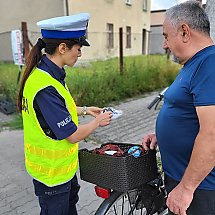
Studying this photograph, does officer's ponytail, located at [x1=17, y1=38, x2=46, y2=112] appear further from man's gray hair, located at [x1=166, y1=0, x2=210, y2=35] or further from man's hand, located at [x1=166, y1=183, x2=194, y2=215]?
man's hand, located at [x1=166, y1=183, x2=194, y2=215]

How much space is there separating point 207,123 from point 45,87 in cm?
95

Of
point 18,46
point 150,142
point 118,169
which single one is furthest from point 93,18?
point 118,169

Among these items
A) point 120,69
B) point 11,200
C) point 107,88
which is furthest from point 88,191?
point 120,69

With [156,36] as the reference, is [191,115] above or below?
above

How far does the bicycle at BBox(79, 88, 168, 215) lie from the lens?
1757 mm

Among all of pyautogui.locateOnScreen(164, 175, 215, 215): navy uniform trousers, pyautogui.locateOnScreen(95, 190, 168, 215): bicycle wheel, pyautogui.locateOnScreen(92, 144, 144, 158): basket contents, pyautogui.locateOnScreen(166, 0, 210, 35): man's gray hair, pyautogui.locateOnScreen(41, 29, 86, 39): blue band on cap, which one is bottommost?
pyautogui.locateOnScreen(95, 190, 168, 215): bicycle wheel

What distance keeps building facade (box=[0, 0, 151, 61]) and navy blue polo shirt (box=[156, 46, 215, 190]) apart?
11709 mm

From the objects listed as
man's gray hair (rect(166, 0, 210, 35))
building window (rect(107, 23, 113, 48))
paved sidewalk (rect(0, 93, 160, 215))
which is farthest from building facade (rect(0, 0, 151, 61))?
man's gray hair (rect(166, 0, 210, 35))

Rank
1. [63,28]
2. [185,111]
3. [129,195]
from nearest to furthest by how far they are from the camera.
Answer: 1. [185,111]
2. [63,28]
3. [129,195]

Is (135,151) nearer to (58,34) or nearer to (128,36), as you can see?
(58,34)

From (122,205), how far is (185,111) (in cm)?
100

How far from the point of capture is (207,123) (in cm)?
128

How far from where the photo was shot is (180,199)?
1.43 meters

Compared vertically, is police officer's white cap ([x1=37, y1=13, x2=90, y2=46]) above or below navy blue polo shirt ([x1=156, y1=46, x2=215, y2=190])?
above
